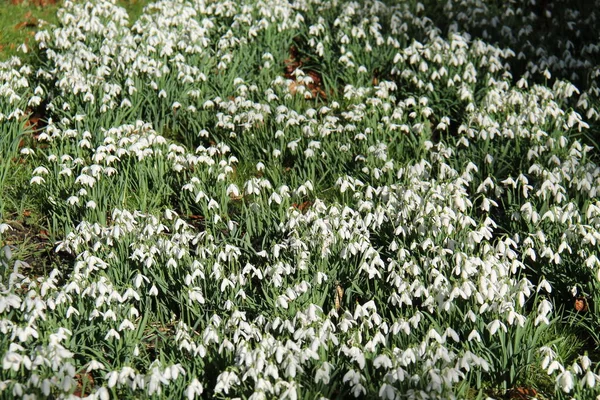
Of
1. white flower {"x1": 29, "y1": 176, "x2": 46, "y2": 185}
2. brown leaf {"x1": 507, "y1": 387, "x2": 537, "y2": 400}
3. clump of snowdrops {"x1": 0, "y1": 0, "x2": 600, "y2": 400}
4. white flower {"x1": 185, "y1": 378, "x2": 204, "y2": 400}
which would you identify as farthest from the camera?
white flower {"x1": 29, "y1": 176, "x2": 46, "y2": 185}

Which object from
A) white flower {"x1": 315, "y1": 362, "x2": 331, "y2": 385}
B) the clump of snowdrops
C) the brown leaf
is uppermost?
white flower {"x1": 315, "y1": 362, "x2": 331, "y2": 385}

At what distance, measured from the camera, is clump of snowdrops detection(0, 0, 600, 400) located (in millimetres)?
3359

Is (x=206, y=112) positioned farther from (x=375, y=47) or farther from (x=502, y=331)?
(x=502, y=331)

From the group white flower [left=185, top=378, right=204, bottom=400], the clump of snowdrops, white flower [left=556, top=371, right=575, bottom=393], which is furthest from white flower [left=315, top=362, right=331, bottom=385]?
white flower [left=556, top=371, right=575, bottom=393]

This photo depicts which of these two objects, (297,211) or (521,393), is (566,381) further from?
(297,211)

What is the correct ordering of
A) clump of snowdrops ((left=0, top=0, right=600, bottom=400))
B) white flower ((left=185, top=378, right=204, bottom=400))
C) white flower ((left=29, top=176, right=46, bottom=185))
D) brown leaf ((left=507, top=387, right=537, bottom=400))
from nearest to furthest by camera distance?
white flower ((left=185, top=378, right=204, bottom=400))
clump of snowdrops ((left=0, top=0, right=600, bottom=400))
brown leaf ((left=507, top=387, right=537, bottom=400))
white flower ((left=29, top=176, right=46, bottom=185))

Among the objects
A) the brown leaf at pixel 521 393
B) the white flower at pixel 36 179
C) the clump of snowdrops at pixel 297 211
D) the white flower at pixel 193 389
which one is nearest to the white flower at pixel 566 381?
the clump of snowdrops at pixel 297 211

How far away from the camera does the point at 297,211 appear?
425cm

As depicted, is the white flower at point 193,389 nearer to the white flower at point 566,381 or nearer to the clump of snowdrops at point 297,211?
the clump of snowdrops at point 297,211

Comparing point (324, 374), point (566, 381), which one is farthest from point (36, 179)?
point (566, 381)

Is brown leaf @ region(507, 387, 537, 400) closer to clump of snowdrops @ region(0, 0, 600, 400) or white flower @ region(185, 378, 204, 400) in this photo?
clump of snowdrops @ region(0, 0, 600, 400)

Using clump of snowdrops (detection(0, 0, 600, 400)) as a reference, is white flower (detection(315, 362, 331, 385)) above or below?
above

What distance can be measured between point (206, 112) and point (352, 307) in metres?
2.34

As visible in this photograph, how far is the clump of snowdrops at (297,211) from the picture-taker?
336cm
